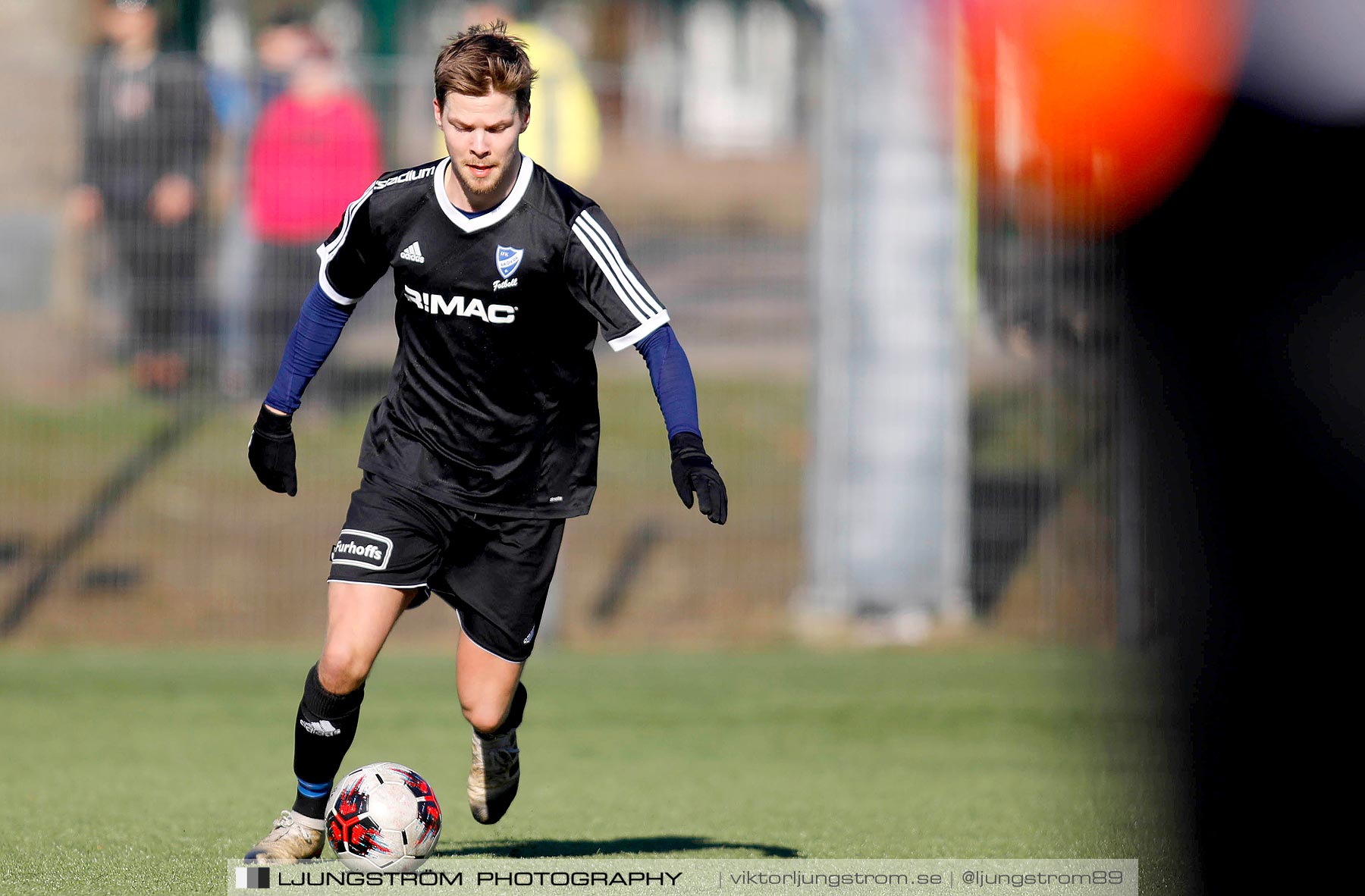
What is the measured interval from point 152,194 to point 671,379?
696 cm

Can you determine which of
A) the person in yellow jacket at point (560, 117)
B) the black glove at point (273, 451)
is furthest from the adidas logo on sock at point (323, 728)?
the person in yellow jacket at point (560, 117)

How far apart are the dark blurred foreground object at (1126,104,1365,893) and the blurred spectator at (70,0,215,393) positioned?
9.79 meters

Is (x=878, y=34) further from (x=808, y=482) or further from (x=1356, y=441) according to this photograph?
(x=1356, y=441)

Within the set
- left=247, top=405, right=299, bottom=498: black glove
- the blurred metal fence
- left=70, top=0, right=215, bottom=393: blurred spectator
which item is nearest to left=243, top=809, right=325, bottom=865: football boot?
left=247, top=405, right=299, bottom=498: black glove

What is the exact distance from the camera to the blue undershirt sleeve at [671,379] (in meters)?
4.43

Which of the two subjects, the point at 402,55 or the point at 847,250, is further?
the point at 402,55

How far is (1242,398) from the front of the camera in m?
1.29

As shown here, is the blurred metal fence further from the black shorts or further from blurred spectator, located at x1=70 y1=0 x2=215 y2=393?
the black shorts

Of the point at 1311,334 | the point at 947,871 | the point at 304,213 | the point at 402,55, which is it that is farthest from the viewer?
the point at 402,55

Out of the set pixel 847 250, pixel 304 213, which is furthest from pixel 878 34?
pixel 304 213

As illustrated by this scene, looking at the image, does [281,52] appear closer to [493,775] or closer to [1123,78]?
[493,775]

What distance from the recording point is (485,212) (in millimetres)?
4594

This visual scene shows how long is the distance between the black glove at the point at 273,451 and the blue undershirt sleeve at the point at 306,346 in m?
0.04

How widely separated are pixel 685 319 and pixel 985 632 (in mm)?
2792
